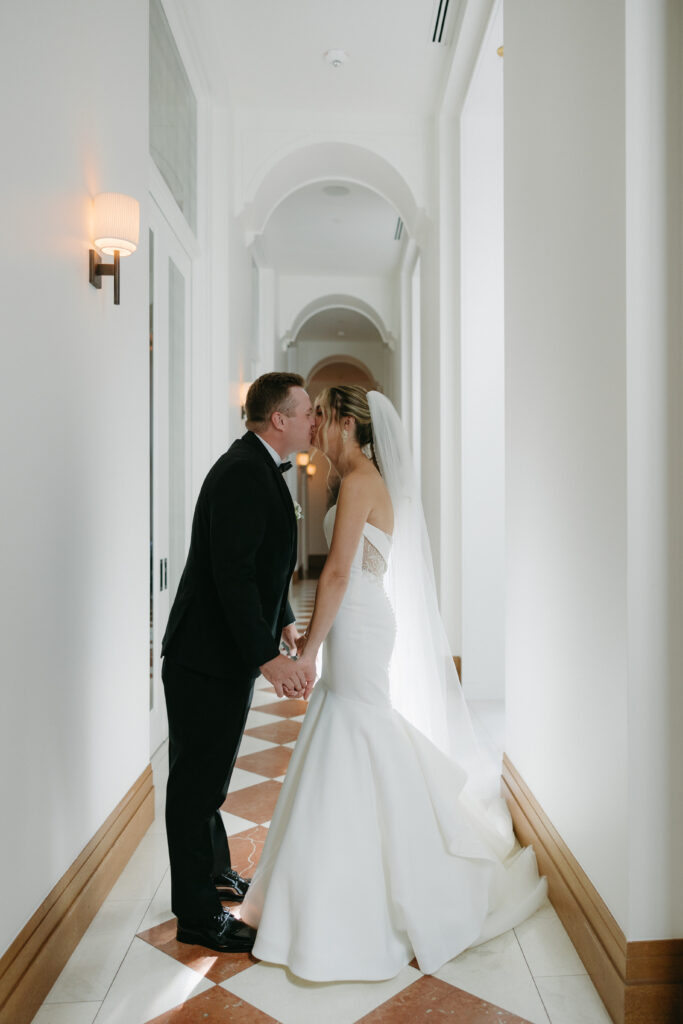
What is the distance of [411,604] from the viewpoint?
8.77ft

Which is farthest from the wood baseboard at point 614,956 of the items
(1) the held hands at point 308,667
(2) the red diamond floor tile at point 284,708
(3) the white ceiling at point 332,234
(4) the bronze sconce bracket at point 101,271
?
(3) the white ceiling at point 332,234

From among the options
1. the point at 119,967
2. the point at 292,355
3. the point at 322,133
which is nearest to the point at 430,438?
the point at 322,133

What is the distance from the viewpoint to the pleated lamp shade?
247 centimetres

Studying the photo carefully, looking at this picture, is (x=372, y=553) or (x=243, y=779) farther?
(x=243, y=779)

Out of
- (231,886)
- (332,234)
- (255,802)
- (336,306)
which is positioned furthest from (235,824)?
(336,306)

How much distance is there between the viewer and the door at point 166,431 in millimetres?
3938

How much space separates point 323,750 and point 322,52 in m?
4.74

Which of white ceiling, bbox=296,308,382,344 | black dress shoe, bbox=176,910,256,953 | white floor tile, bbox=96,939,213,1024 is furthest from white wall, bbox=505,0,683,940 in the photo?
white ceiling, bbox=296,308,382,344

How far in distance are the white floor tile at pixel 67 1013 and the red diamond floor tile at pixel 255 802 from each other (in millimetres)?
1259

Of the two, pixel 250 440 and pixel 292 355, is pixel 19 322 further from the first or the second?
pixel 292 355

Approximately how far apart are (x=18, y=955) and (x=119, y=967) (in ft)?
1.31

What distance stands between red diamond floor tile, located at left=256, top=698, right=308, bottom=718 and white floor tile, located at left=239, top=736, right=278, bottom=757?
0.58 meters

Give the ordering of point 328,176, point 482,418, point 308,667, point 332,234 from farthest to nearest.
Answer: point 332,234 < point 328,176 < point 482,418 < point 308,667

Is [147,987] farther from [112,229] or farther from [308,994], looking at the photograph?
[112,229]
